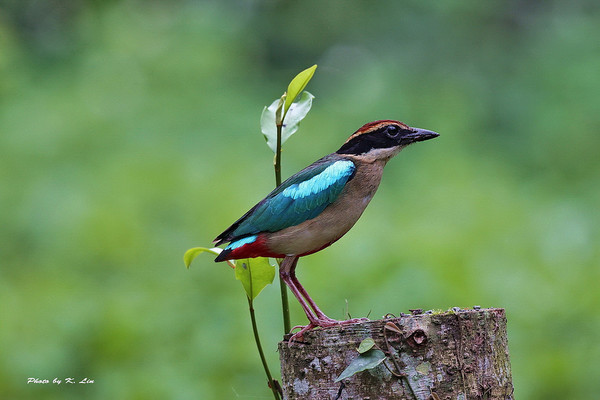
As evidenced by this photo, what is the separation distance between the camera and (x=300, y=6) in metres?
11.9

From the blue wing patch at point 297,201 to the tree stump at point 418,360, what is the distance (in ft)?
2.60

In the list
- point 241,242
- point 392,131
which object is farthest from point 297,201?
point 392,131

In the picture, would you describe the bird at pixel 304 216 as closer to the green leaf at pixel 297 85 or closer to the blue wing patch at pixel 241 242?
the blue wing patch at pixel 241 242

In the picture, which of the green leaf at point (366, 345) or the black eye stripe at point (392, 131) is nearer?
the green leaf at point (366, 345)

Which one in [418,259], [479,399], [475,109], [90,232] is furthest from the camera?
[475,109]

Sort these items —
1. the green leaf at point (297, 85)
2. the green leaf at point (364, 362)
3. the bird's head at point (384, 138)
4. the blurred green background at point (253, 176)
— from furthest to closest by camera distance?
the blurred green background at point (253, 176) → the bird's head at point (384, 138) → the green leaf at point (297, 85) → the green leaf at point (364, 362)

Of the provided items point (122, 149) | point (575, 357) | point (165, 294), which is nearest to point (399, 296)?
point (575, 357)

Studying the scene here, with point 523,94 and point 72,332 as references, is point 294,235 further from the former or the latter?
point 523,94

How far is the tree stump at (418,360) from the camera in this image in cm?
304

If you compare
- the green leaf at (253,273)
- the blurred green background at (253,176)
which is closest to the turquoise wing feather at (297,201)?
the green leaf at (253,273)

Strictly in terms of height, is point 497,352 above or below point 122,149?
below

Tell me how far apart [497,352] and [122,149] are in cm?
681

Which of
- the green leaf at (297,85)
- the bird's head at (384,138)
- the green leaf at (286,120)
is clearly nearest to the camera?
the green leaf at (297,85)

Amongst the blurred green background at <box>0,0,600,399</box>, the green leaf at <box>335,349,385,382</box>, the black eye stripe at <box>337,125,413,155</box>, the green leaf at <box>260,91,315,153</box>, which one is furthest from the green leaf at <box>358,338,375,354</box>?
the blurred green background at <box>0,0,600,399</box>
